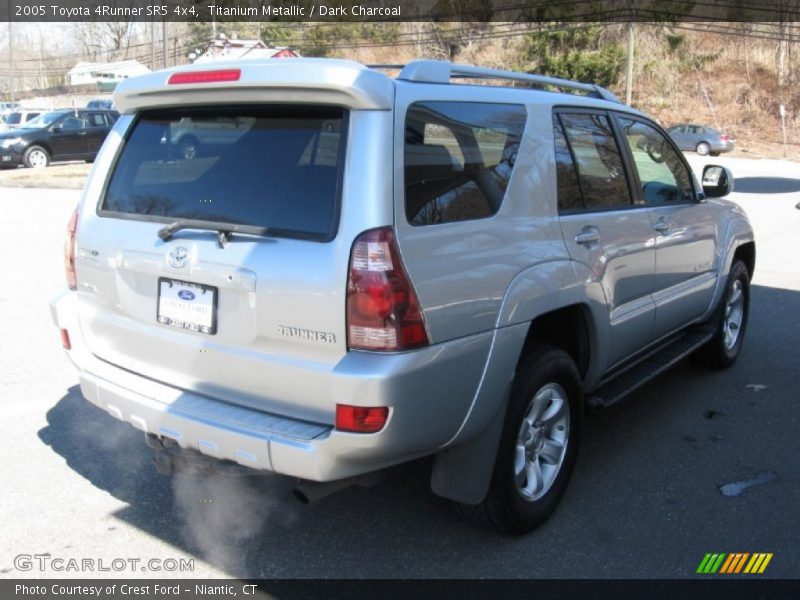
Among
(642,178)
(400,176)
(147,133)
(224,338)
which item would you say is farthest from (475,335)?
(642,178)

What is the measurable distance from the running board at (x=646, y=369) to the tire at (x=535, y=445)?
356mm

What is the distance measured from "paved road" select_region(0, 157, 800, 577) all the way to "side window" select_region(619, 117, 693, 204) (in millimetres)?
1393

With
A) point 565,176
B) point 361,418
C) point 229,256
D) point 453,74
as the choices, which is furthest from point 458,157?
point 361,418

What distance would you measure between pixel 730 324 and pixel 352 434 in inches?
162

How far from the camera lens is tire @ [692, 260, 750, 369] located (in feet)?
18.1

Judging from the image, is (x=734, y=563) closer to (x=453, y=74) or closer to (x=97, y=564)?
(x=453, y=74)

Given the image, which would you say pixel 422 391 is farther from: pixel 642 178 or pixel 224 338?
pixel 642 178

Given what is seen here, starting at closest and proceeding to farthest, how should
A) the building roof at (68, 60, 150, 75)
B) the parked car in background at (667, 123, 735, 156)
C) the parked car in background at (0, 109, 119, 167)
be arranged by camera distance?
the parked car in background at (0, 109, 119, 167), the parked car in background at (667, 123, 735, 156), the building roof at (68, 60, 150, 75)

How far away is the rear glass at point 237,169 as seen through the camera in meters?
2.80

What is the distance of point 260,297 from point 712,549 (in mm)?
2251

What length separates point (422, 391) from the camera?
2.73 m

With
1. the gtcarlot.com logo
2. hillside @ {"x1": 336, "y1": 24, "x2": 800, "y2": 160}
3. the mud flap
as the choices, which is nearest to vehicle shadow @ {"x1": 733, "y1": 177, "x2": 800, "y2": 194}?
the mud flap

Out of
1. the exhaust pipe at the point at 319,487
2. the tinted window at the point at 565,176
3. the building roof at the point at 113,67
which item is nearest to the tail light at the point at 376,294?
the exhaust pipe at the point at 319,487

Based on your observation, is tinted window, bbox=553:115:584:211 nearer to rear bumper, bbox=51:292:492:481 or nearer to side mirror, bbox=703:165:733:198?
rear bumper, bbox=51:292:492:481
